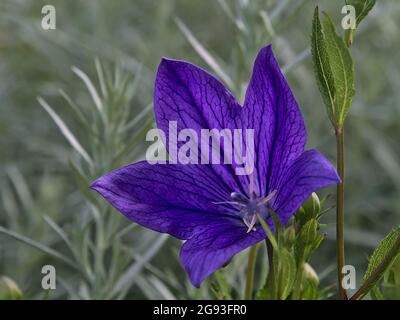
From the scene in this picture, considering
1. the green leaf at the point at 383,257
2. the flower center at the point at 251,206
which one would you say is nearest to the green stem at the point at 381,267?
the green leaf at the point at 383,257

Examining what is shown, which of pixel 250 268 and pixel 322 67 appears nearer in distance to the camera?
pixel 322 67

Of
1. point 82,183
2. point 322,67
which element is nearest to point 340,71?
point 322,67

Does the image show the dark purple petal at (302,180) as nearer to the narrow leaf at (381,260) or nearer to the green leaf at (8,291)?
the narrow leaf at (381,260)

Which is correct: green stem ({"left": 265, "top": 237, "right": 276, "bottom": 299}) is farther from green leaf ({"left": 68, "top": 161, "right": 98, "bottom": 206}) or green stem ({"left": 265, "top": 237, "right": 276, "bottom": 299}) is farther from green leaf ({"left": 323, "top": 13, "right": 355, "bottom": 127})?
green leaf ({"left": 68, "top": 161, "right": 98, "bottom": 206})

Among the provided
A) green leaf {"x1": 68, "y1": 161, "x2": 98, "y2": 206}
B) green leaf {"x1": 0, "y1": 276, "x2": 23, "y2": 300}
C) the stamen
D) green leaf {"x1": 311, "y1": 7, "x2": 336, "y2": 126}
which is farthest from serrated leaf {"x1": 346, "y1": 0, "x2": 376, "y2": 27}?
green leaf {"x1": 0, "y1": 276, "x2": 23, "y2": 300}

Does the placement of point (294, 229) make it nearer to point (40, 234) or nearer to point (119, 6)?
point (40, 234)

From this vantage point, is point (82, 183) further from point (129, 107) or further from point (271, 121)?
point (129, 107)
